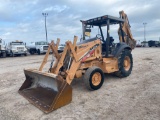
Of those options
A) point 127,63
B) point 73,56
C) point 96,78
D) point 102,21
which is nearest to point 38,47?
point 127,63

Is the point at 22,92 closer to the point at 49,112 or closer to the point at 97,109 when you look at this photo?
the point at 49,112

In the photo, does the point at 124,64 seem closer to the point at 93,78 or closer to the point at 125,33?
the point at 125,33

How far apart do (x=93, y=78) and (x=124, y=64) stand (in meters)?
2.26

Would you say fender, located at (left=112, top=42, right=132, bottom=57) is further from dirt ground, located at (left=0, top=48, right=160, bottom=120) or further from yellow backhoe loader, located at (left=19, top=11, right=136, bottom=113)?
dirt ground, located at (left=0, top=48, right=160, bottom=120)

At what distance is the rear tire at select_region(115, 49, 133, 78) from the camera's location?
24.3 feet

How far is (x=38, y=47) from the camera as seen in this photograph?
2683 centimetres

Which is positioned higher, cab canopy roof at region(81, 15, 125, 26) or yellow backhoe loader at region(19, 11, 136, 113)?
cab canopy roof at region(81, 15, 125, 26)

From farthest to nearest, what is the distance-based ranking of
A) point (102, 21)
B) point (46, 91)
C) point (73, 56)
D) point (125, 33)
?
point (125, 33) → point (102, 21) → point (73, 56) → point (46, 91)

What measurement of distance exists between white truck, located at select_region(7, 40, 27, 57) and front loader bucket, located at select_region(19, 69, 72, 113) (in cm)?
1900

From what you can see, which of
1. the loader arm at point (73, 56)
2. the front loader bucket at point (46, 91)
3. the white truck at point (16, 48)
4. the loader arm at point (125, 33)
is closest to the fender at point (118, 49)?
the loader arm at point (125, 33)

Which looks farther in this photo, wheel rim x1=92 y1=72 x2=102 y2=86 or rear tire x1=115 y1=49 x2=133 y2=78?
rear tire x1=115 y1=49 x2=133 y2=78

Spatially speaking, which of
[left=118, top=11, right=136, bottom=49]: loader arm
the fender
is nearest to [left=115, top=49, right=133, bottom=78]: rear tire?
the fender

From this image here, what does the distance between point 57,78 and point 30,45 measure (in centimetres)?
2564

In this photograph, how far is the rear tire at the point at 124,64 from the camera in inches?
292
